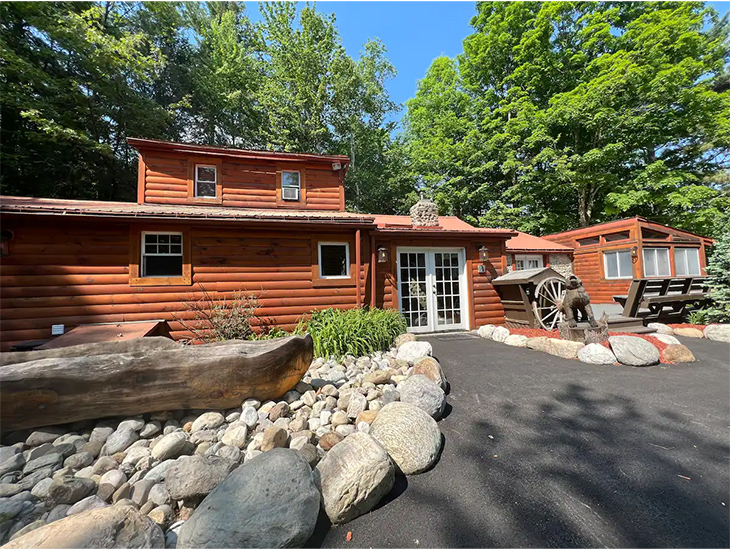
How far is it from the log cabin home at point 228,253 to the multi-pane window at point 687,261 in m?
8.88

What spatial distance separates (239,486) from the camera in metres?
1.63

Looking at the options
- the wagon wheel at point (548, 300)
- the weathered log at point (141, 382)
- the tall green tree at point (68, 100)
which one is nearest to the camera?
the weathered log at point (141, 382)

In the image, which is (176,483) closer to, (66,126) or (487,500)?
(487,500)

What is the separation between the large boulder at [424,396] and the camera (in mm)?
2811

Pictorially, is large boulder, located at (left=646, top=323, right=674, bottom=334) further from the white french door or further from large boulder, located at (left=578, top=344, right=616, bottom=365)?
the white french door

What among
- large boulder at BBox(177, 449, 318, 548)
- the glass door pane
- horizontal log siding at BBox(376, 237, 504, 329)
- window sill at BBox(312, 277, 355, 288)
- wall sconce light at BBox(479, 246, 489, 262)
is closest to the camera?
large boulder at BBox(177, 449, 318, 548)

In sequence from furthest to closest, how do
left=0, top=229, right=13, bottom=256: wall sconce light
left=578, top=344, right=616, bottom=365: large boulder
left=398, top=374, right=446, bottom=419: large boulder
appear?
left=0, top=229, right=13, bottom=256: wall sconce light, left=578, top=344, right=616, bottom=365: large boulder, left=398, top=374, right=446, bottom=419: large boulder

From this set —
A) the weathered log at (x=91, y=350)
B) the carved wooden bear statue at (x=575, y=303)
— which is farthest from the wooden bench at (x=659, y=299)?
the weathered log at (x=91, y=350)

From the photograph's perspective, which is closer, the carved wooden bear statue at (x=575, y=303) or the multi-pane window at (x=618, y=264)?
the carved wooden bear statue at (x=575, y=303)

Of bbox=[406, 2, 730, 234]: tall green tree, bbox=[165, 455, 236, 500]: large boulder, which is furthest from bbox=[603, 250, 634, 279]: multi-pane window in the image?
bbox=[165, 455, 236, 500]: large boulder

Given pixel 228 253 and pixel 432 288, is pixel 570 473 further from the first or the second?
pixel 228 253

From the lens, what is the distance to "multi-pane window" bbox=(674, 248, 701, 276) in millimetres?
10430

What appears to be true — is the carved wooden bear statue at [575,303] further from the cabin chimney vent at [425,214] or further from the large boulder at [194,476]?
the large boulder at [194,476]

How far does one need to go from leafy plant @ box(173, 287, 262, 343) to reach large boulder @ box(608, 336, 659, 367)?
21.8 ft
